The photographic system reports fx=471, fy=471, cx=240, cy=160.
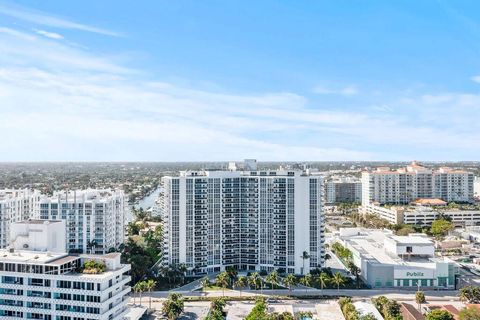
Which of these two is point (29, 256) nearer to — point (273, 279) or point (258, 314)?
point (258, 314)

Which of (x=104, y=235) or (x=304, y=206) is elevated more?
(x=304, y=206)

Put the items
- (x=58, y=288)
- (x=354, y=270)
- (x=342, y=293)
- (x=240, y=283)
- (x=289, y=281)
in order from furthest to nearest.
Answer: (x=354, y=270) < (x=342, y=293) < (x=240, y=283) < (x=289, y=281) < (x=58, y=288)

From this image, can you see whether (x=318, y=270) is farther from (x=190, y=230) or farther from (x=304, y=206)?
(x=190, y=230)

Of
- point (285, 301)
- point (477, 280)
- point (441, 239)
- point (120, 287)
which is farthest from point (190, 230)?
point (441, 239)

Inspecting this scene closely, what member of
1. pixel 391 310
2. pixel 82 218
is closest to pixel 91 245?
pixel 82 218

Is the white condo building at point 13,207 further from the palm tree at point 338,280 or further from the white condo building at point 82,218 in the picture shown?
the palm tree at point 338,280

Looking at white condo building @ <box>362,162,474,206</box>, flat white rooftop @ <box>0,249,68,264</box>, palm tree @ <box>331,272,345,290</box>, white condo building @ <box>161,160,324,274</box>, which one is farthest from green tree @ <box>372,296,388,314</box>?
white condo building @ <box>362,162,474,206</box>
